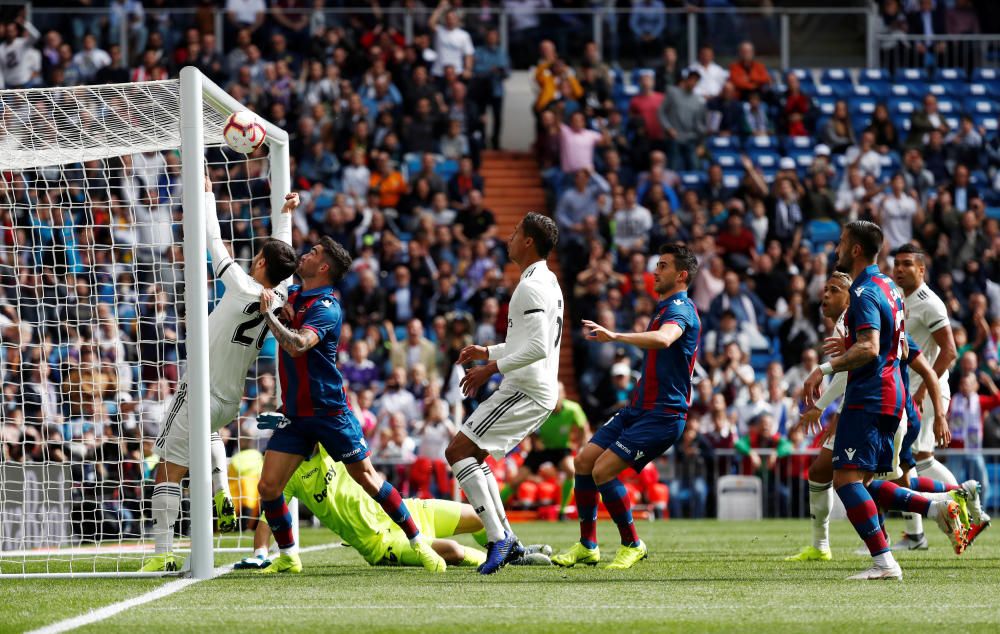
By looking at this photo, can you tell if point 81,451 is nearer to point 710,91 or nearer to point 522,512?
point 522,512

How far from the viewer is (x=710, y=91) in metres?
25.5

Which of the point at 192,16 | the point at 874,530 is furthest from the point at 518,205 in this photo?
the point at 874,530

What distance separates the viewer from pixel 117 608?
7.79 m

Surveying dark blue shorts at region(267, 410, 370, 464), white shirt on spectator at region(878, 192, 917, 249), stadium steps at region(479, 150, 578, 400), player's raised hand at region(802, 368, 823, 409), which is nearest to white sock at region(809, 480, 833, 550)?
player's raised hand at region(802, 368, 823, 409)

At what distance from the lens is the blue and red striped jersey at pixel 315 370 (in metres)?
9.61

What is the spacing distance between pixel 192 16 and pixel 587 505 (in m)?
17.0

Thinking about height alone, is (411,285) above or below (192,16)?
below

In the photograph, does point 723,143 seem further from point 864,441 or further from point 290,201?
point 864,441

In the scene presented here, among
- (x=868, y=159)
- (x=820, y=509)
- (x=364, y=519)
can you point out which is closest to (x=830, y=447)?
(x=820, y=509)

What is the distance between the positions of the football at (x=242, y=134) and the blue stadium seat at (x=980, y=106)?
1903 cm

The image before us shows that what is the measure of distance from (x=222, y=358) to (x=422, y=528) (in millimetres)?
1807

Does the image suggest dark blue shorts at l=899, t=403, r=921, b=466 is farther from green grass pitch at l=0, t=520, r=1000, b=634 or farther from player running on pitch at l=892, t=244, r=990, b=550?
green grass pitch at l=0, t=520, r=1000, b=634

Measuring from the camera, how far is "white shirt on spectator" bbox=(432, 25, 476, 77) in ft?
82.4

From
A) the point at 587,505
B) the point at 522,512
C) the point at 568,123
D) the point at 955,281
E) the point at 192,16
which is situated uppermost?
the point at 192,16
